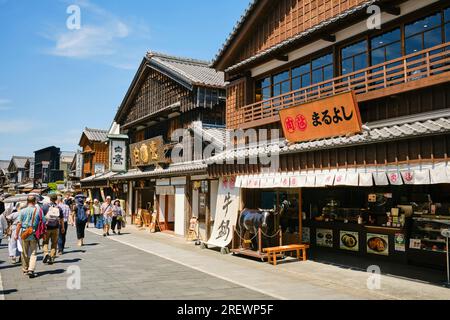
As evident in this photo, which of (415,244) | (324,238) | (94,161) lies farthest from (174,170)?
(94,161)

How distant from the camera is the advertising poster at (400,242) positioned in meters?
13.5

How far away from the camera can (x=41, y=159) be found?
63875 mm

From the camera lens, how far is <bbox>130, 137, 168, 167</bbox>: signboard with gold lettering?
25000 mm

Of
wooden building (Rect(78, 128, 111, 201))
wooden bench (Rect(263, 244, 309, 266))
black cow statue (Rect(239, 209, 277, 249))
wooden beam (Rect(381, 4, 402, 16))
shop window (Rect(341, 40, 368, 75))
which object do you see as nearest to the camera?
wooden beam (Rect(381, 4, 402, 16))

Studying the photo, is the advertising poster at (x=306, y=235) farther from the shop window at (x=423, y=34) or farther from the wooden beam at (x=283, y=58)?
the shop window at (x=423, y=34)

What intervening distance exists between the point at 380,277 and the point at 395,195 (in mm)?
3933

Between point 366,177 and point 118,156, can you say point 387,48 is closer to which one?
point 366,177

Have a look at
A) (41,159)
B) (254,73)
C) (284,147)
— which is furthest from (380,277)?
(41,159)

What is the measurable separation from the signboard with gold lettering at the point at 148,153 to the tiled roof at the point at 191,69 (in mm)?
4633

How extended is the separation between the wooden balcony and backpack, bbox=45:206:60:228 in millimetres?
8148

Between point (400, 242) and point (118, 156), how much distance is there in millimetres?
23809

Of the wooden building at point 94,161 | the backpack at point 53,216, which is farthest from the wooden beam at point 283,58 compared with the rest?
the wooden building at point 94,161

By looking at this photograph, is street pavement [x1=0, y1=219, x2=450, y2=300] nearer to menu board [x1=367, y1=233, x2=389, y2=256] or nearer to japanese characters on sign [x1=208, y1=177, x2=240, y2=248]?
japanese characters on sign [x1=208, y1=177, x2=240, y2=248]

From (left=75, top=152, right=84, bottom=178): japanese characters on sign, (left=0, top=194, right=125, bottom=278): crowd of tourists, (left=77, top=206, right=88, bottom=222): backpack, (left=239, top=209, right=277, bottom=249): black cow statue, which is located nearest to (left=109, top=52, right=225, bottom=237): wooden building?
(left=239, top=209, right=277, bottom=249): black cow statue
